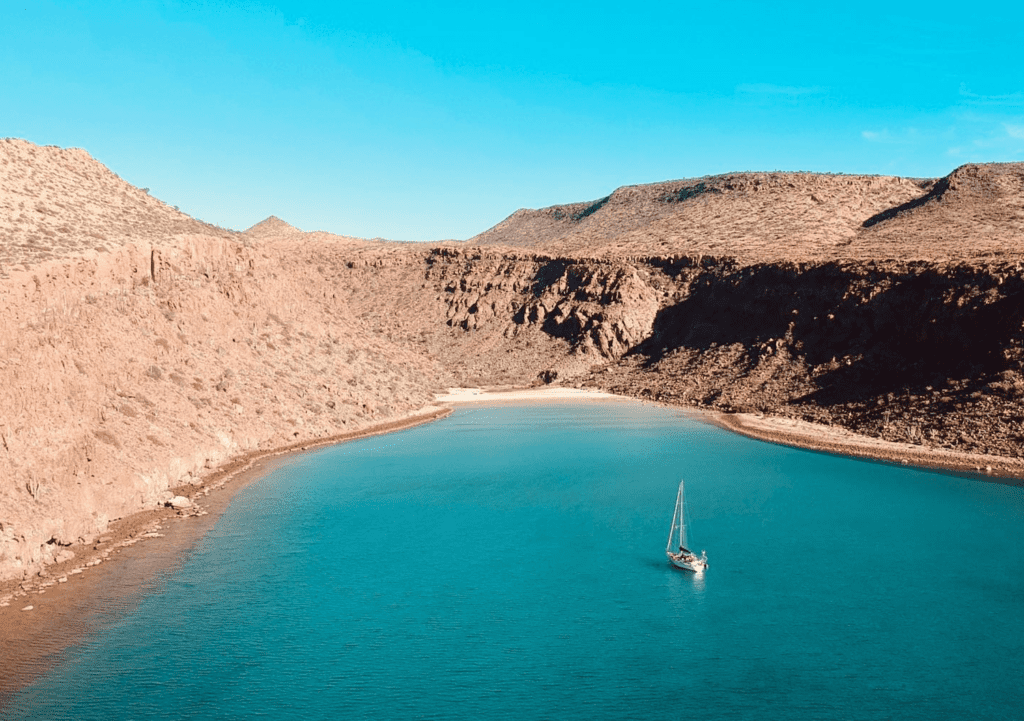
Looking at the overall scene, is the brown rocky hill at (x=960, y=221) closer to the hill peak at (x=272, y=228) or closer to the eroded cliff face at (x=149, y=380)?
the eroded cliff face at (x=149, y=380)

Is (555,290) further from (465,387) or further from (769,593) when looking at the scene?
(769,593)

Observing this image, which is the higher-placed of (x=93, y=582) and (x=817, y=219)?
(x=817, y=219)

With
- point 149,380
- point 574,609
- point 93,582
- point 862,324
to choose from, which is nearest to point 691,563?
point 574,609

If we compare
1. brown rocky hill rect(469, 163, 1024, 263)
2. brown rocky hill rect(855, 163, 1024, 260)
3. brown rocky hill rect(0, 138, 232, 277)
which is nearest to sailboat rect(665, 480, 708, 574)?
brown rocky hill rect(0, 138, 232, 277)

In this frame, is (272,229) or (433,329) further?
(272,229)

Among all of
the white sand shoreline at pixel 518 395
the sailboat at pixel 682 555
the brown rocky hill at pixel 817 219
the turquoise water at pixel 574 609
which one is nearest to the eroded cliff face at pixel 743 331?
the white sand shoreline at pixel 518 395

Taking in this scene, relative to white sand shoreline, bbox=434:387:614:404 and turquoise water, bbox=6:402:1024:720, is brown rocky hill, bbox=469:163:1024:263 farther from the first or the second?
turquoise water, bbox=6:402:1024:720

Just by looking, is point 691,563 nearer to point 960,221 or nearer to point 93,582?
point 93,582
